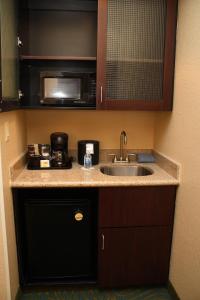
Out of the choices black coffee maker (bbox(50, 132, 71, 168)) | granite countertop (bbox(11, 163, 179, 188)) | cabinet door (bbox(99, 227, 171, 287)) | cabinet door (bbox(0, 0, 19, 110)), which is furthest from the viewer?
black coffee maker (bbox(50, 132, 71, 168))

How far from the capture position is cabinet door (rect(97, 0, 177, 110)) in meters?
1.76


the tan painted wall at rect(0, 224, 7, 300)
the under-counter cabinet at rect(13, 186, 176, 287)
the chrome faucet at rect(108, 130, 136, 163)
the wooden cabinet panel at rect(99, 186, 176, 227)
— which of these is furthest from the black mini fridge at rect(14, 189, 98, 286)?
the chrome faucet at rect(108, 130, 136, 163)

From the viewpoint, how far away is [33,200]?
1745mm

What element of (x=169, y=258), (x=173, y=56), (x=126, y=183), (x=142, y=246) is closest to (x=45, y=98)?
(x=126, y=183)

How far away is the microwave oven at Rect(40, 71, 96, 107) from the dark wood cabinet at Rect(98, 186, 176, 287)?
0.72 metres

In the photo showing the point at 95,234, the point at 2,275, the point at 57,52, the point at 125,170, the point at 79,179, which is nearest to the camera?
the point at 2,275

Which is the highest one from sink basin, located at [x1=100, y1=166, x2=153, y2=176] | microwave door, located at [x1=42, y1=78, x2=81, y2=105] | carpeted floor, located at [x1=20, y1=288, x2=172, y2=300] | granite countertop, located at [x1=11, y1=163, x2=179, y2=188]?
microwave door, located at [x1=42, y1=78, x2=81, y2=105]

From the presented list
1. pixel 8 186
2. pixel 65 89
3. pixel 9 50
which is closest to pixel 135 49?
pixel 65 89

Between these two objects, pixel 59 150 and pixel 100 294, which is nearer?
pixel 100 294

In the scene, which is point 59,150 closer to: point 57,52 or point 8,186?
point 8,186

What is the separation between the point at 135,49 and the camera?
1818 mm

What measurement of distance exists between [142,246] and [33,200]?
865mm

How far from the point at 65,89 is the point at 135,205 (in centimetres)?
101

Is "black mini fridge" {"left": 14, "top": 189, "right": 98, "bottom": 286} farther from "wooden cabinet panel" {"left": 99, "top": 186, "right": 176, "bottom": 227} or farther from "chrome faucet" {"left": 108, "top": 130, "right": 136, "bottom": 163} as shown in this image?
"chrome faucet" {"left": 108, "top": 130, "right": 136, "bottom": 163}
